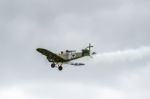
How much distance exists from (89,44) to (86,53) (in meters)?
2.82

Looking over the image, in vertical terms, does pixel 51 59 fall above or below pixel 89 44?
below

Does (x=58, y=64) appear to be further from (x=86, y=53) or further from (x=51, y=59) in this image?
(x=86, y=53)

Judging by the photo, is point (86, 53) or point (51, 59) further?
point (86, 53)

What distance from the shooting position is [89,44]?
83.8 m

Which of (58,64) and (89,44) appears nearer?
(58,64)

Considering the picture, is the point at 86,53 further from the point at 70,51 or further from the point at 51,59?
the point at 51,59

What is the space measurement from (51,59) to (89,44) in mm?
11939

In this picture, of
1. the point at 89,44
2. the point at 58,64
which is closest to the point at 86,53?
the point at 89,44

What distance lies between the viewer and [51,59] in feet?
254

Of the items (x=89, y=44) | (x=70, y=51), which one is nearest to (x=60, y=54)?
(x=70, y=51)

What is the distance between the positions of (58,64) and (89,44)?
11.3m

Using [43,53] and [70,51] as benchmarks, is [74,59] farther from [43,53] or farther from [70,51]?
[43,53]

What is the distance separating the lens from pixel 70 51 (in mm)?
79688

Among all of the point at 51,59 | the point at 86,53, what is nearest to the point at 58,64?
the point at 51,59
